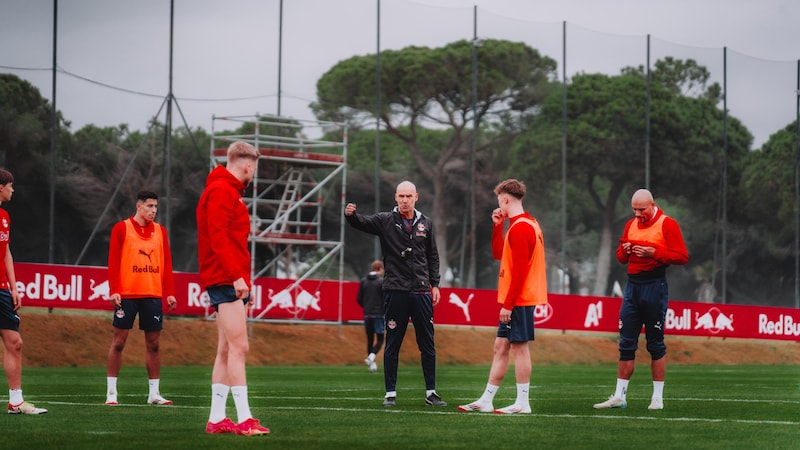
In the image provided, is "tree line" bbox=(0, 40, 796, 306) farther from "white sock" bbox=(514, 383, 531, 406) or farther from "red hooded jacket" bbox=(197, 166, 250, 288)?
"red hooded jacket" bbox=(197, 166, 250, 288)

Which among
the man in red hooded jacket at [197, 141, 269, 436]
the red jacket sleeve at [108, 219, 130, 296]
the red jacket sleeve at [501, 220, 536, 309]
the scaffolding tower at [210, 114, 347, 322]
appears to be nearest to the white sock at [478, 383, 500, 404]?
the red jacket sleeve at [501, 220, 536, 309]

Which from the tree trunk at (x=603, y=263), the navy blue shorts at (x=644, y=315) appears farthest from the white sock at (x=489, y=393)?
the tree trunk at (x=603, y=263)

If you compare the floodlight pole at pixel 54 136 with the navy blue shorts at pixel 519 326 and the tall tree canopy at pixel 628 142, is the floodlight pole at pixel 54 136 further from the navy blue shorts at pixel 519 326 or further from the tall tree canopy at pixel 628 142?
the navy blue shorts at pixel 519 326

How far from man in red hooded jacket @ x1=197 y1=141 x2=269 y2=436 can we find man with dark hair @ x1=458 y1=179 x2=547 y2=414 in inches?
110

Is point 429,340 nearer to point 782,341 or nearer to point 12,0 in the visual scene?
point 12,0

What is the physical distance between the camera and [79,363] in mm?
25844

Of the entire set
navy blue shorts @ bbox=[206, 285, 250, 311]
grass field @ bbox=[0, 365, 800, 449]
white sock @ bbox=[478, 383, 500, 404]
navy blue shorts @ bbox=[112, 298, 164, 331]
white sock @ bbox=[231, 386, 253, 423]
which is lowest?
grass field @ bbox=[0, 365, 800, 449]

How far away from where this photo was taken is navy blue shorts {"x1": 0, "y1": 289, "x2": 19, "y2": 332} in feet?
36.3

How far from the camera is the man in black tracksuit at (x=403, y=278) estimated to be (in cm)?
1235

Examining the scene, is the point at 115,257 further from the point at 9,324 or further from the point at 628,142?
the point at 628,142

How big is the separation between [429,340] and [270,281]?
704 inches

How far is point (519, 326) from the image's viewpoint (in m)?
11.2

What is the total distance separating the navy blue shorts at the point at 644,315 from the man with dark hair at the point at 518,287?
1.36m

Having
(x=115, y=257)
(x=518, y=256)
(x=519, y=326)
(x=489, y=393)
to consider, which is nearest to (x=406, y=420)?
(x=489, y=393)
